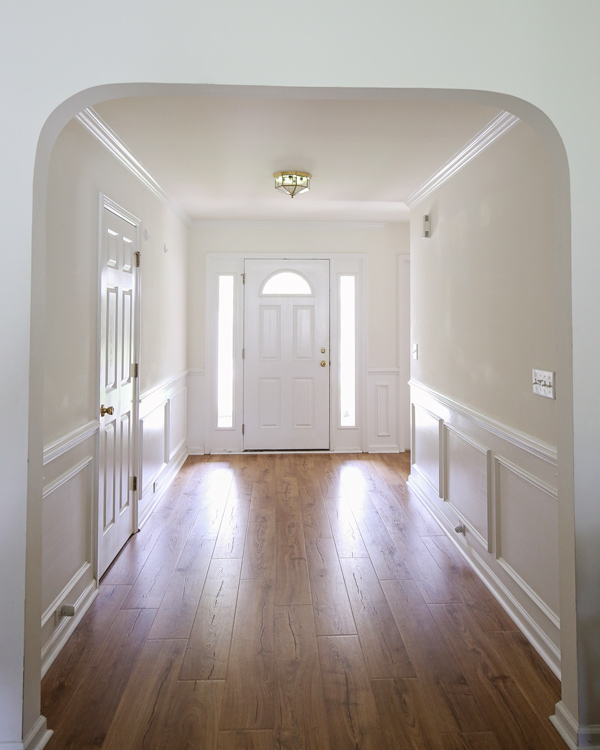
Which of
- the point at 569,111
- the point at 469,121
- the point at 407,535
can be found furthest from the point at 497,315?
the point at 407,535

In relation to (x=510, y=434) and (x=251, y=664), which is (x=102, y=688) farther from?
(x=510, y=434)

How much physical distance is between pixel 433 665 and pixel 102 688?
4.23 ft

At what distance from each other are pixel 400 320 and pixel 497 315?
10.1 ft

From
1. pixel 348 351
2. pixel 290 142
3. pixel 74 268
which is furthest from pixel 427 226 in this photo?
pixel 74 268

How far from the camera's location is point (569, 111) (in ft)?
5.60

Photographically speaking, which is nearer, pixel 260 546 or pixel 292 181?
pixel 260 546

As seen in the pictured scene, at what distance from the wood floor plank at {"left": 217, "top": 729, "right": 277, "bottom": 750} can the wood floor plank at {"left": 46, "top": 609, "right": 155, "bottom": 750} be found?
0.40 meters

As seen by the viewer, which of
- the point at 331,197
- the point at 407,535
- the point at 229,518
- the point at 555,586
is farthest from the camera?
the point at 331,197

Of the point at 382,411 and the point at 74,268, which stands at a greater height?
the point at 74,268

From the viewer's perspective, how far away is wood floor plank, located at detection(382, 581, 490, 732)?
6.19ft

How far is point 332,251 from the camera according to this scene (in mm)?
5805

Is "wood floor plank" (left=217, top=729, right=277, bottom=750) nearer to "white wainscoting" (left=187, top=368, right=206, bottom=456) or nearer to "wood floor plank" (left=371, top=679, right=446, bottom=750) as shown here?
"wood floor plank" (left=371, top=679, right=446, bottom=750)

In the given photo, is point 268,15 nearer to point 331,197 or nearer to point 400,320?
point 331,197

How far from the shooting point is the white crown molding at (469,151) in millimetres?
2643
